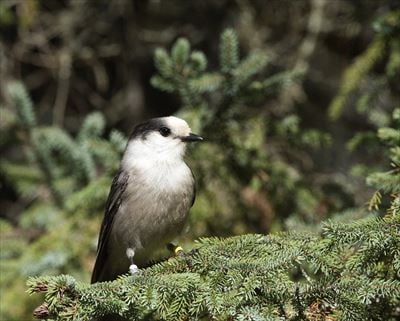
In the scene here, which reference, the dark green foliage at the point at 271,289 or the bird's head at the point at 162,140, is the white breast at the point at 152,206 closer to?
the bird's head at the point at 162,140

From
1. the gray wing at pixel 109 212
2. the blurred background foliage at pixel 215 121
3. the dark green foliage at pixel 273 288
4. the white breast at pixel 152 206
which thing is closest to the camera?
the dark green foliage at pixel 273 288

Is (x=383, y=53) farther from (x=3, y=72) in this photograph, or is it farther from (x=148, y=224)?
(x=3, y=72)

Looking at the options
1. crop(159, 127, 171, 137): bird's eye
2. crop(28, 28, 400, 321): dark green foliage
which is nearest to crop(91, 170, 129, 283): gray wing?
crop(159, 127, 171, 137): bird's eye

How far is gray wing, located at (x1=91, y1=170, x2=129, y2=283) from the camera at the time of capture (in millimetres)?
3576

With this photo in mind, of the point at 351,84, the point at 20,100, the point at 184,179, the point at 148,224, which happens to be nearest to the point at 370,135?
the point at 351,84

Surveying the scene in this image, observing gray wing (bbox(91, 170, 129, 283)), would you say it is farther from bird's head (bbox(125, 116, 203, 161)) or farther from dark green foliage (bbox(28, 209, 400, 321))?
dark green foliage (bbox(28, 209, 400, 321))

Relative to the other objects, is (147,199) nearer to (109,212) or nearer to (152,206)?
(152,206)

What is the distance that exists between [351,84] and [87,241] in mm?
1793

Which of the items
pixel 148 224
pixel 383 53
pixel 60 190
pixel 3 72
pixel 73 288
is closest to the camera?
pixel 73 288

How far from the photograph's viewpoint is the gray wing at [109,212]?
358 centimetres

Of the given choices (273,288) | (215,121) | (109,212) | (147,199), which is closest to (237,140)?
(215,121)

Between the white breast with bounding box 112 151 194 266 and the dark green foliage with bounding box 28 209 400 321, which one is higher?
the white breast with bounding box 112 151 194 266

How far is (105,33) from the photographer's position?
5.91 metres

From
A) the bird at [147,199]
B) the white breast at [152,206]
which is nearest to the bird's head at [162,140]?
the bird at [147,199]
